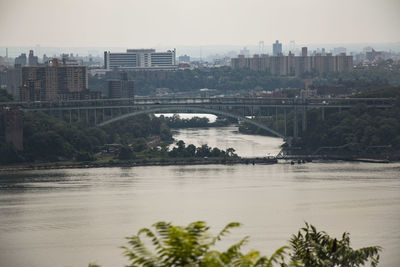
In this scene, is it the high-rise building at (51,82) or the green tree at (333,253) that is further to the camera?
the high-rise building at (51,82)

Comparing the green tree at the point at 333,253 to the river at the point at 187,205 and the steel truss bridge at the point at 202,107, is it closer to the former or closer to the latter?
the river at the point at 187,205

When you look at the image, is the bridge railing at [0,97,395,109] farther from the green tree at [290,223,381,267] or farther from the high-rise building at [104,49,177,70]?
the high-rise building at [104,49,177,70]

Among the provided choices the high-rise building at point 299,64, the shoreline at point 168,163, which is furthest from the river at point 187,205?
the high-rise building at point 299,64

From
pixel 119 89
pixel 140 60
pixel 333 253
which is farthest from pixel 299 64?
pixel 333 253

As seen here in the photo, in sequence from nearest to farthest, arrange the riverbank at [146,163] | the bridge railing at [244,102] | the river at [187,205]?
the river at [187,205] < the riverbank at [146,163] < the bridge railing at [244,102]

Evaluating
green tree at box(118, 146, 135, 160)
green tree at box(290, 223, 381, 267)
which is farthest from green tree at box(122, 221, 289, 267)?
green tree at box(118, 146, 135, 160)
